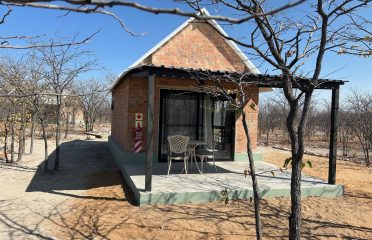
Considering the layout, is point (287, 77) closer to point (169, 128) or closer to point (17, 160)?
point (169, 128)

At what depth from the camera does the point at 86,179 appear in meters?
8.70

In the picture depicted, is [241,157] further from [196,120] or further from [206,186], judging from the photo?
[206,186]

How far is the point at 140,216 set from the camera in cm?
553

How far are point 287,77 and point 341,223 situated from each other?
3.39 meters

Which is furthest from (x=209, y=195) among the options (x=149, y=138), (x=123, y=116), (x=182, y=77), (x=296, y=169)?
(x=123, y=116)

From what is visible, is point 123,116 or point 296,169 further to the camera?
point 123,116

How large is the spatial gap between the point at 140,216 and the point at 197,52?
21.8ft

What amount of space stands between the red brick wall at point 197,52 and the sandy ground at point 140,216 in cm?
436

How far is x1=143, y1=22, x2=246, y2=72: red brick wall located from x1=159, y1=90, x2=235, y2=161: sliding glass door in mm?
1127

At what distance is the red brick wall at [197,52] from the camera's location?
1048 cm

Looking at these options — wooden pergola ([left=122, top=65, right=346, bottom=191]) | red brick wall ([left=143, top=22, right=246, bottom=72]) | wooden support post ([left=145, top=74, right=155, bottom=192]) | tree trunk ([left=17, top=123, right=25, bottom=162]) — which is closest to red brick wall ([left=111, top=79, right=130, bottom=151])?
red brick wall ([left=143, top=22, right=246, bottom=72])

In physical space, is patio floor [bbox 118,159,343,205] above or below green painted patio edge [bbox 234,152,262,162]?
below

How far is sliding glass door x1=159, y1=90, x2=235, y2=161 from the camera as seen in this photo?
998 cm

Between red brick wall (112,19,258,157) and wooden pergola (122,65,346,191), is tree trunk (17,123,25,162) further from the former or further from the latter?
wooden pergola (122,65,346,191)
